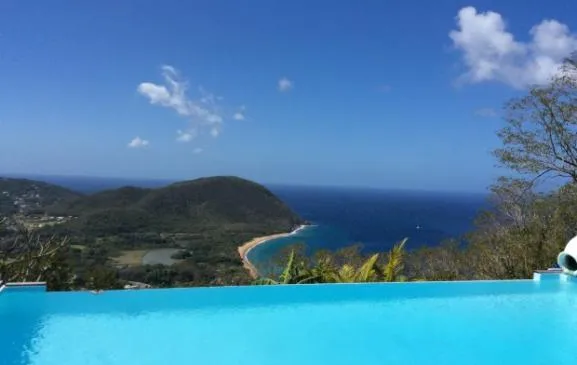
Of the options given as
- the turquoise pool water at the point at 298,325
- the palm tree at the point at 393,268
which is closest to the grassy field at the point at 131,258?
the palm tree at the point at 393,268

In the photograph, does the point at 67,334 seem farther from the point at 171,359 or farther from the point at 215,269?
the point at 215,269

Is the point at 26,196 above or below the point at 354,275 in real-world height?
above

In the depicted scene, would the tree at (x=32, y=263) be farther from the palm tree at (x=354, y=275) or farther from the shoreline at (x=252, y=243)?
the shoreline at (x=252, y=243)

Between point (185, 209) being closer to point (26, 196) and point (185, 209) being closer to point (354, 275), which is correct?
point (26, 196)

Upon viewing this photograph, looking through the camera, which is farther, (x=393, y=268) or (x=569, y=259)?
(x=393, y=268)

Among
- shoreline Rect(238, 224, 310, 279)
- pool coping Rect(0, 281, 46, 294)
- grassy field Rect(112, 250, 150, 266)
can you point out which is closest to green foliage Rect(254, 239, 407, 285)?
pool coping Rect(0, 281, 46, 294)

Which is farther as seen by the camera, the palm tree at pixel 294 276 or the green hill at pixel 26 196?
→ the green hill at pixel 26 196

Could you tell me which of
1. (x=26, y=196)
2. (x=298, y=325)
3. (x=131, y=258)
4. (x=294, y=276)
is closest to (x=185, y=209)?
(x=131, y=258)
